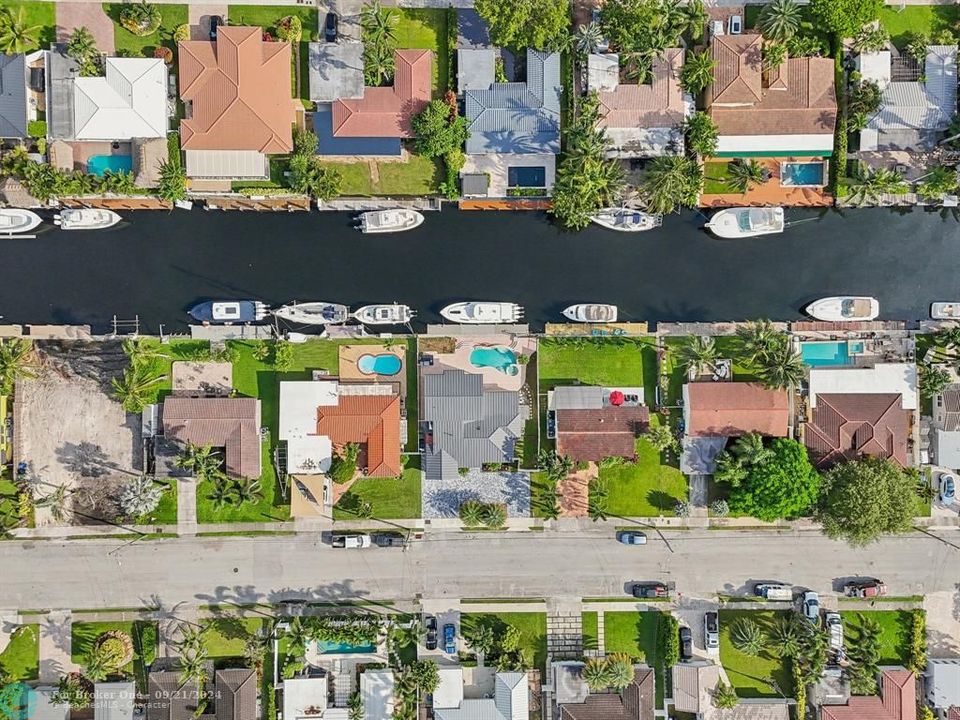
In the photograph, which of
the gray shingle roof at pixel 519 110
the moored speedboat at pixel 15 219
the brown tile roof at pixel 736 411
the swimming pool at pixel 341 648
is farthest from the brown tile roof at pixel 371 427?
the moored speedboat at pixel 15 219

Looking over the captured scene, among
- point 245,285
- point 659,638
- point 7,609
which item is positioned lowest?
point 659,638

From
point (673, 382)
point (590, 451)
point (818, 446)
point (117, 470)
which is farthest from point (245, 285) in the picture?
point (818, 446)

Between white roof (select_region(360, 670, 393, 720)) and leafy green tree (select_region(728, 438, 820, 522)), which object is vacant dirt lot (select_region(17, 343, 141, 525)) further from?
leafy green tree (select_region(728, 438, 820, 522))

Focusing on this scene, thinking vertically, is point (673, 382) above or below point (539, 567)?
above

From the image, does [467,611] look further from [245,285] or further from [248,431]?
[245,285]

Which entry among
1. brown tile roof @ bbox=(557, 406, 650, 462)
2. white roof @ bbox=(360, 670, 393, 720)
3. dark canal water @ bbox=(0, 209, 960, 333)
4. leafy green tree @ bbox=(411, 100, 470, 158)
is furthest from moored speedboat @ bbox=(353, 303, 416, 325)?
white roof @ bbox=(360, 670, 393, 720)

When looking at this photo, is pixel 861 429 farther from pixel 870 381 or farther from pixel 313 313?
pixel 313 313

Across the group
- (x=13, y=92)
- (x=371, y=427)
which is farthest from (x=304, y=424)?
(x=13, y=92)
